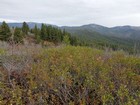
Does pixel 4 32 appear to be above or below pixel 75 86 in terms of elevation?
below

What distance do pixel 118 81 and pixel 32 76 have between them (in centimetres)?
168

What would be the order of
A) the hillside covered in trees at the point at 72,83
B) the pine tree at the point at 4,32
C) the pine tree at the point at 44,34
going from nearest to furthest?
the hillside covered in trees at the point at 72,83
the pine tree at the point at 4,32
the pine tree at the point at 44,34

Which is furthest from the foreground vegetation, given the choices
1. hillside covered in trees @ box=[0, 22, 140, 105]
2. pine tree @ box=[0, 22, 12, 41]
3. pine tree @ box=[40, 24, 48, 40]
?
pine tree @ box=[40, 24, 48, 40]

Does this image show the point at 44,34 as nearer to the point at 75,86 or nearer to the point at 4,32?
the point at 4,32

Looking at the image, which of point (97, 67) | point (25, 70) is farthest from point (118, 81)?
point (25, 70)

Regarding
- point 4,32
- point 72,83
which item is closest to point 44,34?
point 4,32

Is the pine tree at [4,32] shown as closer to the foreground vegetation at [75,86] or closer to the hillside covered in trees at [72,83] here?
the hillside covered in trees at [72,83]

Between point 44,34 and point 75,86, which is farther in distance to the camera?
point 44,34

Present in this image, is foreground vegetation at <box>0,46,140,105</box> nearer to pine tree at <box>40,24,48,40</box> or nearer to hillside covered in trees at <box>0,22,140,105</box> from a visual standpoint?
hillside covered in trees at <box>0,22,140,105</box>

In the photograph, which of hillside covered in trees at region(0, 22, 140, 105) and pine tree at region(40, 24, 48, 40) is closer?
hillside covered in trees at region(0, 22, 140, 105)

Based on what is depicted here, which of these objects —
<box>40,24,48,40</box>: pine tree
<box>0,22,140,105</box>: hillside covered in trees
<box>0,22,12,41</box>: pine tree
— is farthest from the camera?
<box>40,24,48,40</box>: pine tree

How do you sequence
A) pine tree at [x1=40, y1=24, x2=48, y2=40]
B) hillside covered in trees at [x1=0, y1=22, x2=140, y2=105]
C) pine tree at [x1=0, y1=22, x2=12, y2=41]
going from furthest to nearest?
pine tree at [x1=40, y1=24, x2=48, y2=40] < pine tree at [x1=0, y1=22, x2=12, y2=41] < hillside covered in trees at [x1=0, y1=22, x2=140, y2=105]

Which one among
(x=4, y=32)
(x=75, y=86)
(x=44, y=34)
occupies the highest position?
(x=75, y=86)

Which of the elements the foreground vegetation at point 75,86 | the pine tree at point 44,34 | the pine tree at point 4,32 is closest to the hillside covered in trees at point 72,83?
the foreground vegetation at point 75,86
